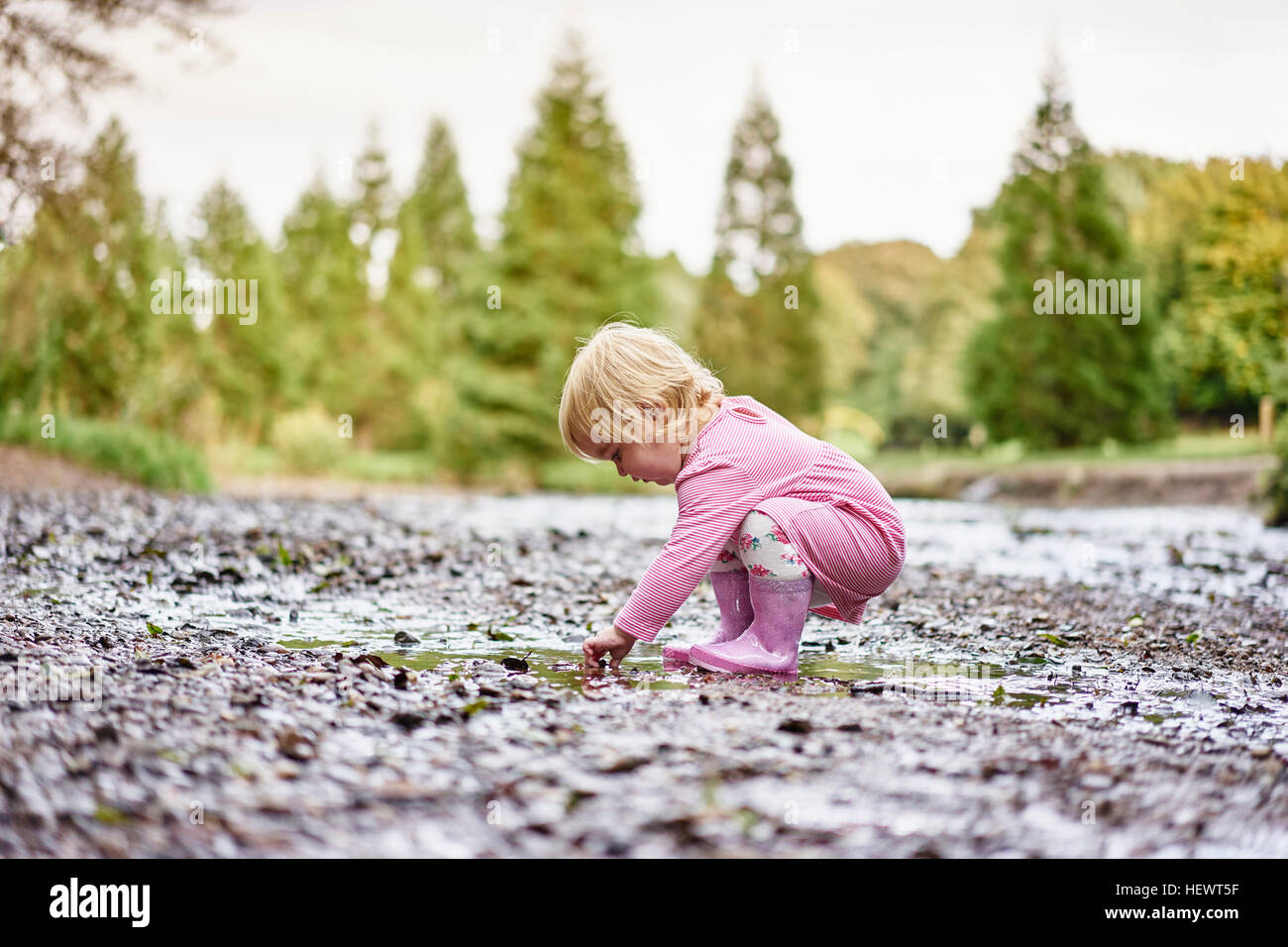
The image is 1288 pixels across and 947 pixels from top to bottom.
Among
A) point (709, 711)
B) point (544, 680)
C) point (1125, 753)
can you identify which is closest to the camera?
point (1125, 753)

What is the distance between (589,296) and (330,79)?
7288mm

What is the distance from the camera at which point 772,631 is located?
11.6 ft

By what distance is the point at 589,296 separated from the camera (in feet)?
83.2

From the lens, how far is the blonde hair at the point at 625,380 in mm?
3523

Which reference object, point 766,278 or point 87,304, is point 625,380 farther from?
point 766,278

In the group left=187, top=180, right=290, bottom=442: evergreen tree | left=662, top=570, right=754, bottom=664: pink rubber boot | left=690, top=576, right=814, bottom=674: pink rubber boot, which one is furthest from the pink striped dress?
left=187, top=180, right=290, bottom=442: evergreen tree

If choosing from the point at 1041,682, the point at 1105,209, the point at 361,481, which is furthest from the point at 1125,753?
the point at 1105,209

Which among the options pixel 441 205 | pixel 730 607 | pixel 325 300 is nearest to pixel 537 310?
pixel 325 300

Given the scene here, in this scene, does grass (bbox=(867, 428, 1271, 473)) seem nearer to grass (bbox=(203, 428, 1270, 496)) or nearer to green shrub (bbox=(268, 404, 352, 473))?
grass (bbox=(203, 428, 1270, 496))

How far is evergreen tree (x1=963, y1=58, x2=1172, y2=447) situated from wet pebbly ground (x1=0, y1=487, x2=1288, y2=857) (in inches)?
978

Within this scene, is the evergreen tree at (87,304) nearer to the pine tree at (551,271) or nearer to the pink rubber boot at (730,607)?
the pine tree at (551,271)

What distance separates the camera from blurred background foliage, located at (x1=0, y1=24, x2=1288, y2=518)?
51.8ft

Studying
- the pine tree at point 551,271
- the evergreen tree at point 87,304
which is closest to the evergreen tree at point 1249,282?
the pine tree at point 551,271
